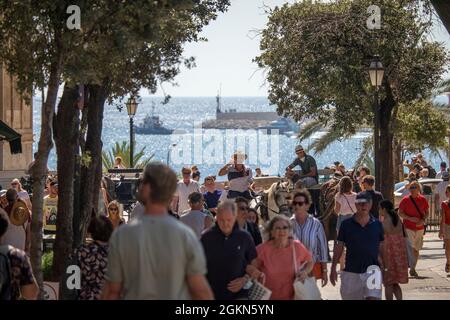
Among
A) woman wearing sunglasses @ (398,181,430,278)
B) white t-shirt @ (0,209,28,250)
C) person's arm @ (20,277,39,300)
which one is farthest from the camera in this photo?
woman wearing sunglasses @ (398,181,430,278)

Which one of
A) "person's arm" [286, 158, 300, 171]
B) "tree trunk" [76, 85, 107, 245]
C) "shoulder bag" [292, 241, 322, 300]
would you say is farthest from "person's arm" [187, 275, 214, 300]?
"person's arm" [286, 158, 300, 171]

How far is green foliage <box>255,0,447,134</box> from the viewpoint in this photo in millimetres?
31109

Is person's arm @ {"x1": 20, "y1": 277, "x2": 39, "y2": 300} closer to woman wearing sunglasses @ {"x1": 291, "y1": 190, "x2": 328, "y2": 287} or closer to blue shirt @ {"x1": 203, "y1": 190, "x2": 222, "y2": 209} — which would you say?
woman wearing sunglasses @ {"x1": 291, "y1": 190, "x2": 328, "y2": 287}

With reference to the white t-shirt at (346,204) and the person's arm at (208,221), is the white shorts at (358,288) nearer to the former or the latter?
the person's arm at (208,221)

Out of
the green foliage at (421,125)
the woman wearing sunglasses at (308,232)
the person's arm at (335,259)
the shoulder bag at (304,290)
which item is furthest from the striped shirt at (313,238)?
the green foliage at (421,125)

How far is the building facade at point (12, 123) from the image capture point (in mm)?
38031

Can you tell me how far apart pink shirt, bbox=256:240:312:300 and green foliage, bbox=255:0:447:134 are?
18.5 meters

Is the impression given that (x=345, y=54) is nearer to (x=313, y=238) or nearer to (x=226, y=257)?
(x=313, y=238)

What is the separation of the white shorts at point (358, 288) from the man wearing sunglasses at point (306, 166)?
38.5ft

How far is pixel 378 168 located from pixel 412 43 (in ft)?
15.0

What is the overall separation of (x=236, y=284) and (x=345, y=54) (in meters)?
19.9

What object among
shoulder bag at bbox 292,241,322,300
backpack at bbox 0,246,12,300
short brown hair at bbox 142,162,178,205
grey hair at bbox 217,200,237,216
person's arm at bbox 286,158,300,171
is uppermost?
person's arm at bbox 286,158,300,171

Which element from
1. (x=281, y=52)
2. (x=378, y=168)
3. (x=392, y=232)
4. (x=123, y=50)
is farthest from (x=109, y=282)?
(x=281, y=52)
